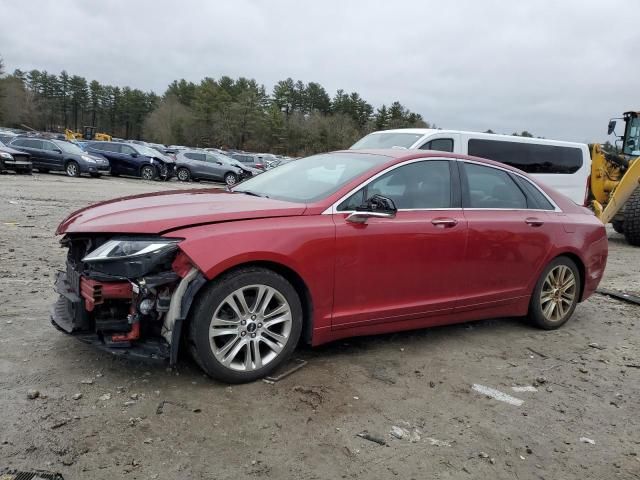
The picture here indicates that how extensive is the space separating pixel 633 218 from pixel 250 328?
33.3 ft

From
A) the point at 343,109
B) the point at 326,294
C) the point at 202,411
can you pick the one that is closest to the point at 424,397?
the point at 326,294

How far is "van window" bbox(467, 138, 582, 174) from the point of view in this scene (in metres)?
10.1

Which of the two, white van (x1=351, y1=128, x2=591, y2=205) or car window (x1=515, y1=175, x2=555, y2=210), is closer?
car window (x1=515, y1=175, x2=555, y2=210)

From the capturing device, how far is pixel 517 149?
1064 cm

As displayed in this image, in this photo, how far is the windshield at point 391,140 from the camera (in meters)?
9.52

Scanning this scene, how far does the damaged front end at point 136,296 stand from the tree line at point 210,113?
69.2 metres

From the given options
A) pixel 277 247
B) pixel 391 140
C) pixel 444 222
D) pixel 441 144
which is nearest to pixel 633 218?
pixel 441 144

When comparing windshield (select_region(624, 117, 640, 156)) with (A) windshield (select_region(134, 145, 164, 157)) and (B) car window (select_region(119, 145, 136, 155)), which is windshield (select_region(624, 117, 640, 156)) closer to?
(A) windshield (select_region(134, 145, 164, 157))

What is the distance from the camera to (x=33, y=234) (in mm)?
8180

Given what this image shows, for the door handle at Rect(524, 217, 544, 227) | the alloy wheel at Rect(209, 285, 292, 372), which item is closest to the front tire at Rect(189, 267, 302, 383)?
the alloy wheel at Rect(209, 285, 292, 372)

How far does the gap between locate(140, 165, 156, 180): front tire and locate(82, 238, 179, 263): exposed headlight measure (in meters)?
22.6

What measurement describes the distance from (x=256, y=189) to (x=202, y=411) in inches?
76.5

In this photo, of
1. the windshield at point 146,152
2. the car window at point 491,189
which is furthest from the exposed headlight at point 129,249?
the windshield at point 146,152

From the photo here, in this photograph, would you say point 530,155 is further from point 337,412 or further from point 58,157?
point 58,157
